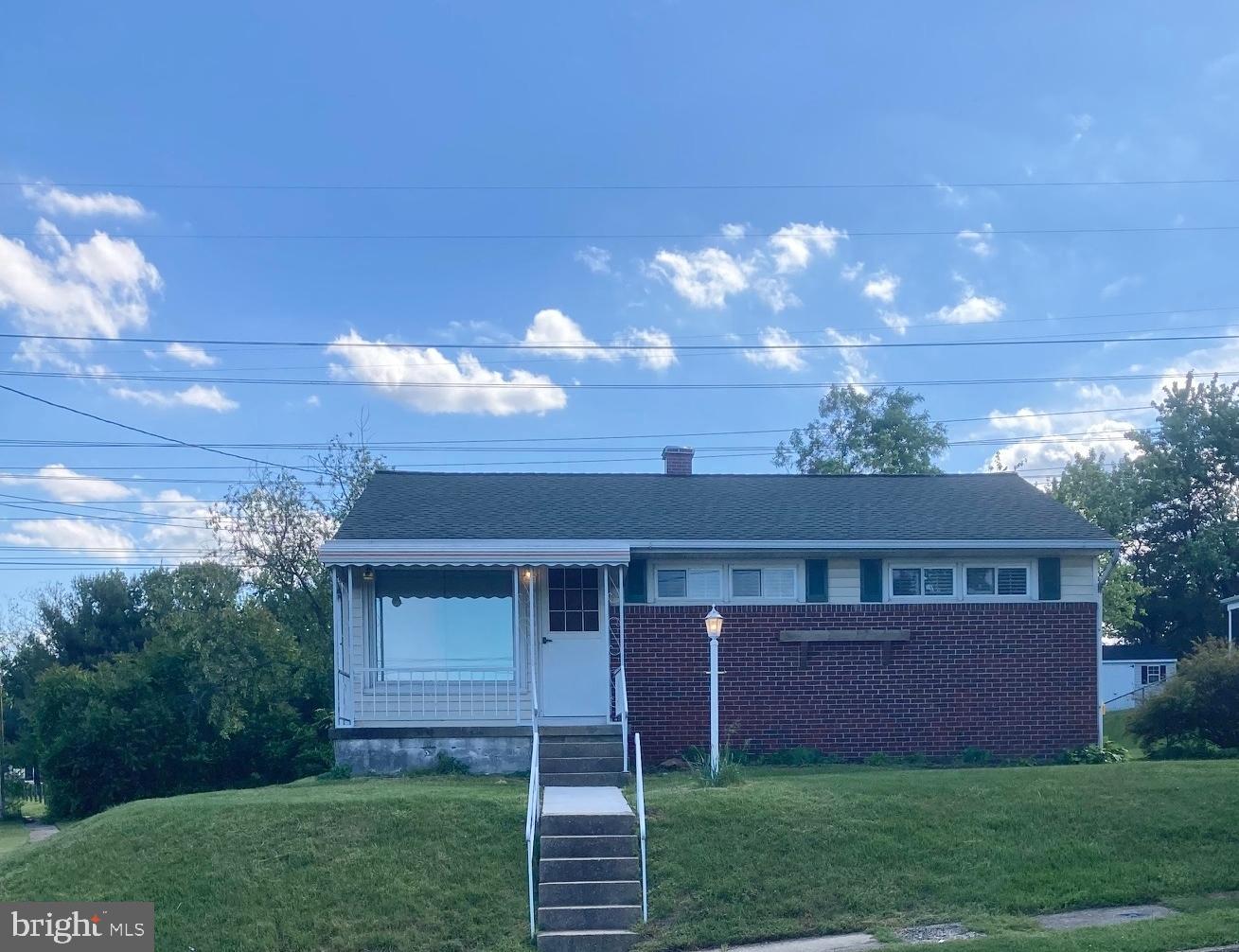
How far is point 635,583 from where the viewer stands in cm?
1628

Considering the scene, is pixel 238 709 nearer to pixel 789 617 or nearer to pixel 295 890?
pixel 789 617

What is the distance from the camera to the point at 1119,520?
43.8 metres

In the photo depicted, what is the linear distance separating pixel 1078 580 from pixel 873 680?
10.4ft

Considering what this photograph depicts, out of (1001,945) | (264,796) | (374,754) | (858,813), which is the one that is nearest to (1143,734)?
(858,813)

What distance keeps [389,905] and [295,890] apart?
85cm

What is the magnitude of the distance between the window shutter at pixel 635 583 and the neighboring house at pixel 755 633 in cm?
3

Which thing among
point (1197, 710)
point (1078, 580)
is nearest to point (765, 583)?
point (1078, 580)

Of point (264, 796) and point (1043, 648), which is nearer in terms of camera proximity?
point (264, 796)

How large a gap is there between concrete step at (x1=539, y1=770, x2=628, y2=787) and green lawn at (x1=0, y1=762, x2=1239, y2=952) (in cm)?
150

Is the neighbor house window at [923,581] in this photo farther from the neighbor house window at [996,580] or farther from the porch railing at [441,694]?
the porch railing at [441,694]

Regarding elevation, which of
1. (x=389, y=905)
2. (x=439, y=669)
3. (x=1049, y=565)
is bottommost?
(x=389, y=905)

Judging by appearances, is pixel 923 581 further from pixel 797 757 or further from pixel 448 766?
pixel 448 766

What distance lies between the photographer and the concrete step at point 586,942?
A: 9680 mm

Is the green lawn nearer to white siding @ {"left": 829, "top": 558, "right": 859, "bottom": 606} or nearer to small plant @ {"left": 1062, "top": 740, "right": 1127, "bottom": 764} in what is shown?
small plant @ {"left": 1062, "top": 740, "right": 1127, "bottom": 764}
